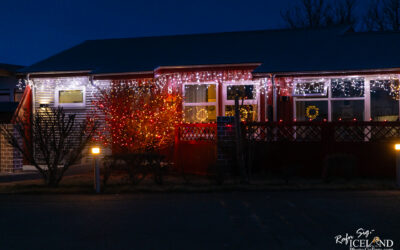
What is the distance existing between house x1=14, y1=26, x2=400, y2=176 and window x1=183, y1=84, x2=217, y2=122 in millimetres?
36

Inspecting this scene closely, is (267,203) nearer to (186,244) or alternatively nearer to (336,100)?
(186,244)

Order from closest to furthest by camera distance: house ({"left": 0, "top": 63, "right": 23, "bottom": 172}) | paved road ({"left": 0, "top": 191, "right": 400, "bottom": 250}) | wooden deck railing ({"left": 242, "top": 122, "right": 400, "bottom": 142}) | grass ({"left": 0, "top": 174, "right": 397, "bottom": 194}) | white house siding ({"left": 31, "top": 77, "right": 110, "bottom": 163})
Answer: paved road ({"left": 0, "top": 191, "right": 400, "bottom": 250}) → grass ({"left": 0, "top": 174, "right": 397, "bottom": 194}) → wooden deck railing ({"left": 242, "top": 122, "right": 400, "bottom": 142}) → house ({"left": 0, "top": 63, "right": 23, "bottom": 172}) → white house siding ({"left": 31, "top": 77, "right": 110, "bottom": 163})

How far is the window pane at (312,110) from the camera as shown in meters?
16.4

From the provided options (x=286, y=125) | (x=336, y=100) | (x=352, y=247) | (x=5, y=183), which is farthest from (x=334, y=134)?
(x=5, y=183)

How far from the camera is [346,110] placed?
1633 cm

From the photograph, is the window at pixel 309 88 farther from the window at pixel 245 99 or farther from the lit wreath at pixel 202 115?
the lit wreath at pixel 202 115

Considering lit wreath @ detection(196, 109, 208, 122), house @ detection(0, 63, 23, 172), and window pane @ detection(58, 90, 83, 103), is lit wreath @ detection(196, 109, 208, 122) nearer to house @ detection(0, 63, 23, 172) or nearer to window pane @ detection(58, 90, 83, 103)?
window pane @ detection(58, 90, 83, 103)

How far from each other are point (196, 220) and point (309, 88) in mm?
9945

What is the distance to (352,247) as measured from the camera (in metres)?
6.00

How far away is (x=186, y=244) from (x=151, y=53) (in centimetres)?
1426

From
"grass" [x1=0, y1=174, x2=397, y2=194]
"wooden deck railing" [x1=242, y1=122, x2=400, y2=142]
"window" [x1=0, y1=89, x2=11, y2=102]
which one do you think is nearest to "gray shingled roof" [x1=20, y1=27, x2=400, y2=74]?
"wooden deck railing" [x1=242, y1=122, x2=400, y2=142]

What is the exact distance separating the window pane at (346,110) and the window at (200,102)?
418cm

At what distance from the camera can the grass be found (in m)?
10.9

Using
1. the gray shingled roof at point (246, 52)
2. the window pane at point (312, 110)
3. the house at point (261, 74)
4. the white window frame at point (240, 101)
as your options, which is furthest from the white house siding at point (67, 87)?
the window pane at point (312, 110)
